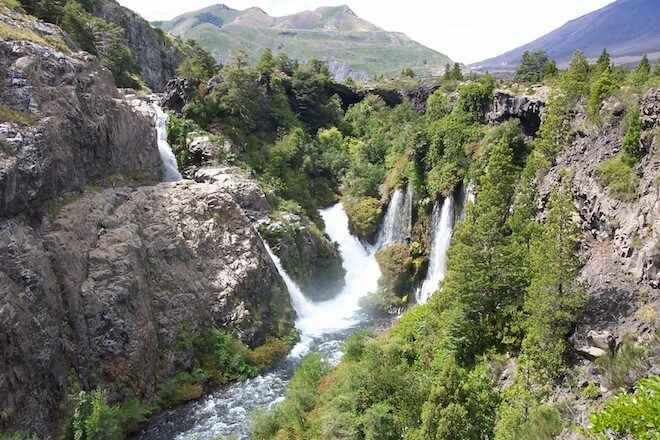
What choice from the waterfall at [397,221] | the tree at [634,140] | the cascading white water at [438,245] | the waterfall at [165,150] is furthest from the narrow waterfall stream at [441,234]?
the waterfall at [165,150]

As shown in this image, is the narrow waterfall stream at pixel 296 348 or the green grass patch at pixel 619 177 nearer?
the green grass patch at pixel 619 177

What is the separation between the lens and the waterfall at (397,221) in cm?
4806

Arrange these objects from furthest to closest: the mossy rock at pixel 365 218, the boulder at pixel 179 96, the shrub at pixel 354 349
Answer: the boulder at pixel 179 96 < the mossy rock at pixel 365 218 < the shrub at pixel 354 349

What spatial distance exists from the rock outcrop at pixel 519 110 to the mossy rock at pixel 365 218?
14375mm

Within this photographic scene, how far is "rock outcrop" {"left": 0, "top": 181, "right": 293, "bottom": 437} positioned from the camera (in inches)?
966

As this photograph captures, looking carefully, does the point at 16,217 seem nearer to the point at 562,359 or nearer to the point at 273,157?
the point at 562,359

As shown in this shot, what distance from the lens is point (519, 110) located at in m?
40.5

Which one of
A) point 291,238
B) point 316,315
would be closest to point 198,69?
point 291,238

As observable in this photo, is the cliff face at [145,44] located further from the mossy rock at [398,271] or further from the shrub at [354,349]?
the shrub at [354,349]

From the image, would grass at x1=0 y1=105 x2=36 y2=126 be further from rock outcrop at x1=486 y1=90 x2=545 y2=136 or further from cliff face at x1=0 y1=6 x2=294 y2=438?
rock outcrop at x1=486 y1=90 x2=545 y2=136

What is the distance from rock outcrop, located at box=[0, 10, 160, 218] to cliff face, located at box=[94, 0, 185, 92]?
42501mm

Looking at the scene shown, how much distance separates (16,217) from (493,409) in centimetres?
2553

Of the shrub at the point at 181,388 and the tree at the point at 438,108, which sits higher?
the tree at the point at 438,108

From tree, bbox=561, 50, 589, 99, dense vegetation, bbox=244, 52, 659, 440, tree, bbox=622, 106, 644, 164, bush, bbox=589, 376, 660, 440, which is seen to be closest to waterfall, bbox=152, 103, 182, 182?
dense vegetation, bbox=244, 52, 659, 440
